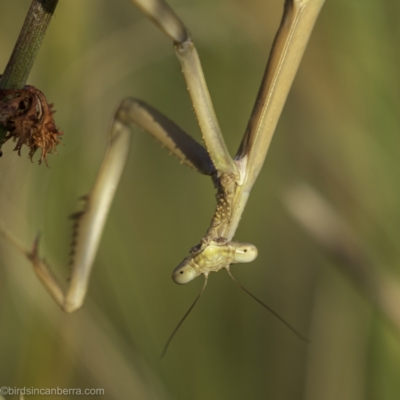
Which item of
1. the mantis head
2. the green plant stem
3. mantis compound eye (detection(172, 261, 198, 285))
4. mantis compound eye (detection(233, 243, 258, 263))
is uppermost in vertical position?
the green plant stem

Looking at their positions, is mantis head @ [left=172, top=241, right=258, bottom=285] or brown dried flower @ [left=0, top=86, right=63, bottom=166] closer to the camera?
brown dried flower @ [left=0, top=86, right=63, bottom=166]

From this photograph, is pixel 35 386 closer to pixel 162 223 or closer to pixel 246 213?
pixel 162 223

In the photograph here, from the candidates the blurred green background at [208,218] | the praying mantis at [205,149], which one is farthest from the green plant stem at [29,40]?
the blurred green background at [208,218]

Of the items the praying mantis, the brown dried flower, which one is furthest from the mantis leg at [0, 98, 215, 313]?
the brown dried flower

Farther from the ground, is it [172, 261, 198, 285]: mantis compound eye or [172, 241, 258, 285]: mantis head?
[172, 241, 258, 285]: mantis head

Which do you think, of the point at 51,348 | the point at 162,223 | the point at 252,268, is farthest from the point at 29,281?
the point at 252,268

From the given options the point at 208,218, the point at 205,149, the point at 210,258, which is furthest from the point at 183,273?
the point at 208,218

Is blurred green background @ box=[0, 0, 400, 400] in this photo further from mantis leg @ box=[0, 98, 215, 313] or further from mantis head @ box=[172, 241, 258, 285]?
mantis head @ box=[172, 241, 258, 285]

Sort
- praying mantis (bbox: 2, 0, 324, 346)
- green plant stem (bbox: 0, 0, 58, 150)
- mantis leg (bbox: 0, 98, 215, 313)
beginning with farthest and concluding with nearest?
1. mantis leg (bbox: 0, 98, 215, 313)
2. praying mantis (bbox: 2, 0, 324, 346)
3. green plant stem (bbox: 0, 0, 58, 150)

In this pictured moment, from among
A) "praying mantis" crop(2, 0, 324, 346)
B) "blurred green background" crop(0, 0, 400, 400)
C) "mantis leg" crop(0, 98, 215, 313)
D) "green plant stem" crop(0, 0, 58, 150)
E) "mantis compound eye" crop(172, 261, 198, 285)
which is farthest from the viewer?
"blurred green background" crop(0, 0, 400, 400)
